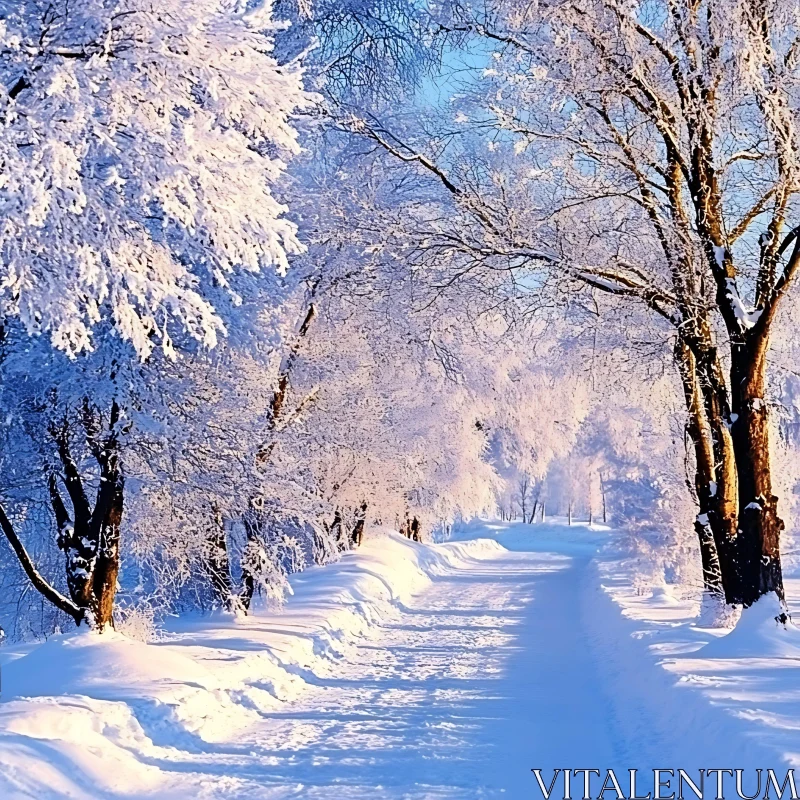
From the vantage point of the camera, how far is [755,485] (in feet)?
31.8

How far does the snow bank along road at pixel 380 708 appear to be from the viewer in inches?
228

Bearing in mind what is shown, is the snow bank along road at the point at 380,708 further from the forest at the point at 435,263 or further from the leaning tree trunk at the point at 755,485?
the forest at the point at 435,263

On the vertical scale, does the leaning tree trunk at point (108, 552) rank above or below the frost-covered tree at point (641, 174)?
below

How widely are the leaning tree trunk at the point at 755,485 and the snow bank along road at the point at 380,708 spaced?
1.94ft

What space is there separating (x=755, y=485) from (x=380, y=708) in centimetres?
504

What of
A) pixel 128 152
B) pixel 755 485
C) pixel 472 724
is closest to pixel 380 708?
pixel 472 724

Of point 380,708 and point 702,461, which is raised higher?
point 702,461

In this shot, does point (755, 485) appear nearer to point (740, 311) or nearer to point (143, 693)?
point (740, 311)

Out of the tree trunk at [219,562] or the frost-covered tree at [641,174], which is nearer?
the frost-covered tree at [641,174]

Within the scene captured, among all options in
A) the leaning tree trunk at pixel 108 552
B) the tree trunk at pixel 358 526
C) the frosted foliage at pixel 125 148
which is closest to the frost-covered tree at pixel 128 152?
the frosted foliage at pixel 125 148

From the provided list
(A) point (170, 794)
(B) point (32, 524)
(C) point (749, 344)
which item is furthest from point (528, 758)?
(B) point (32, 524)

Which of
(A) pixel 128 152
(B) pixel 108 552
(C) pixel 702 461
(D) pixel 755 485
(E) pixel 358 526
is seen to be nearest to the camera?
(A) pixel 128 152

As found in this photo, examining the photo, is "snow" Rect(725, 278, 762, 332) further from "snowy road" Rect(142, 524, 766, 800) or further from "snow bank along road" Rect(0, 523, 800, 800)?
"snowy road" Rect(142, 524, 766, 800)

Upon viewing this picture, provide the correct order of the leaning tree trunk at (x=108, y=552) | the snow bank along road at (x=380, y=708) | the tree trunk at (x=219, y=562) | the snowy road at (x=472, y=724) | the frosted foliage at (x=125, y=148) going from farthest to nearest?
the tree trunk at (x=219, y=562) → the leaning tree trunk at (x=108, y=552) → the snowy road at (x=472, y=724) → the snow bank along road at (x=380, y=708) → the frosted foliage at (x=125, y=148)
